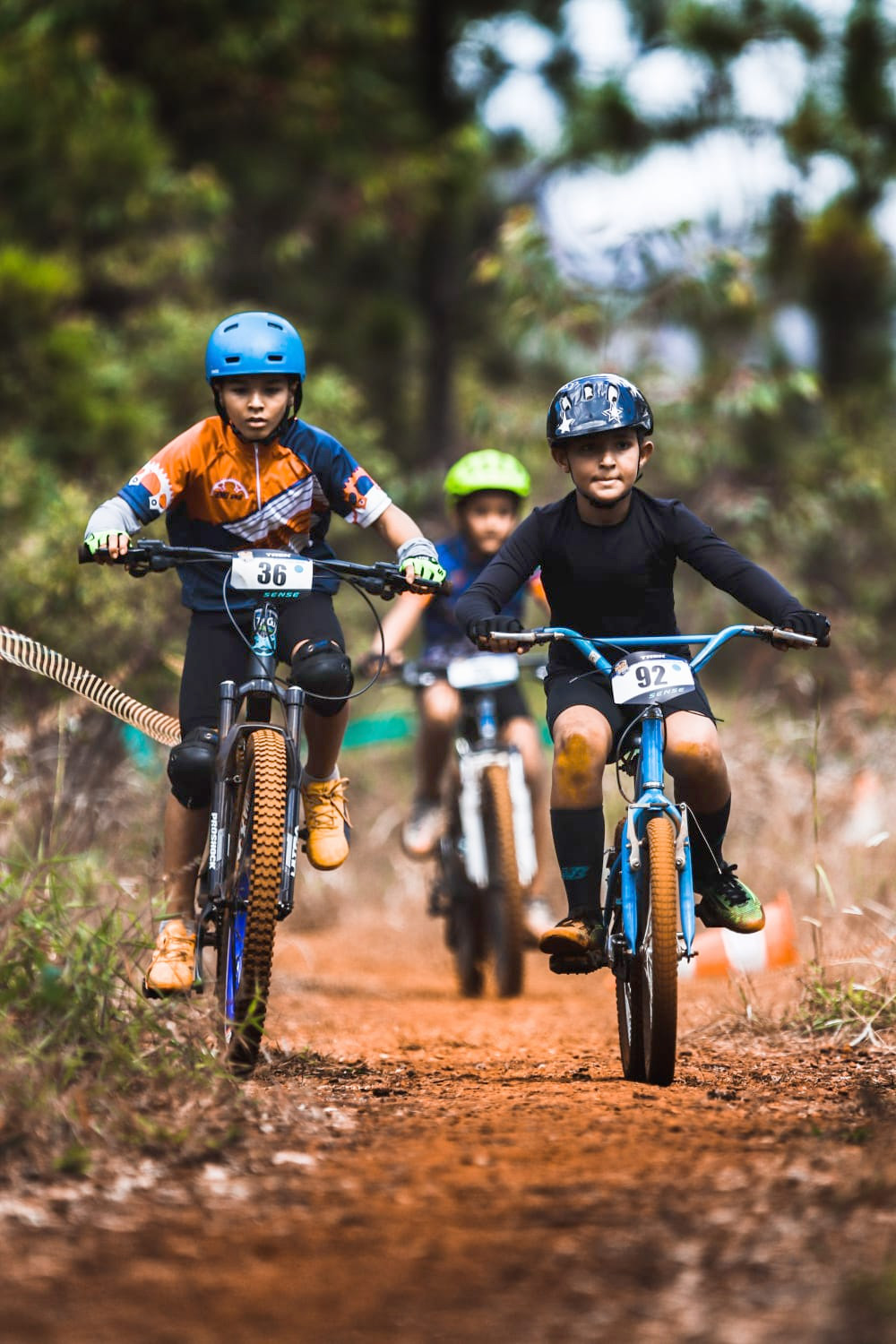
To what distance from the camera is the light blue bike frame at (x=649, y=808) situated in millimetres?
4527

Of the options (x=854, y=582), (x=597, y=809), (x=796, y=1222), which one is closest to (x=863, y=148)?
(x=854, y=582)

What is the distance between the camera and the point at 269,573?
475 centimetres

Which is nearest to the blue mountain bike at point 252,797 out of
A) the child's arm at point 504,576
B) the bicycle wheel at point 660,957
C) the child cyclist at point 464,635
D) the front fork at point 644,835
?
the child's arm at point 504,576

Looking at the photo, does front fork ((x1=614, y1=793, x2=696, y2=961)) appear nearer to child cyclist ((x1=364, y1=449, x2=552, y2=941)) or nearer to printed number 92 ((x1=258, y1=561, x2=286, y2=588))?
printed number 92 ((x1=258, y1=561, x2=286, y2=588))

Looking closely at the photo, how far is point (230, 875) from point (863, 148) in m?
16.1

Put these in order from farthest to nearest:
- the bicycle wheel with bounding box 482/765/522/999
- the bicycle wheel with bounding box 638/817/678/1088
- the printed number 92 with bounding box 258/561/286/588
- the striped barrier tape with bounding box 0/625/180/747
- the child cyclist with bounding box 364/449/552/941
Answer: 1. the child cyclist with bounding box 364/449/552/941
2. the bicycle wheel with bounding box 482/765/522/999
3. the striped barrier tape with bounding box 0/625/180/747
4. the printed number 92 with bounding box 258/561/286/588
5. the bicycle wheel with bounding box 638/817/678/1088

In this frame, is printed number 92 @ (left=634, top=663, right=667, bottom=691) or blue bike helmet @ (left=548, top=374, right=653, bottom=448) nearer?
printed number 92 @ (left=634, top=663, right=667, bottom=691)

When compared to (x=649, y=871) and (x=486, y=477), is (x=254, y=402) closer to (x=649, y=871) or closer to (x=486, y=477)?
(x=649, y=871)

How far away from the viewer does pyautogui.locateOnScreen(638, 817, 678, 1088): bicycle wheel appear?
4.31m

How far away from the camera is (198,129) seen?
19312mm

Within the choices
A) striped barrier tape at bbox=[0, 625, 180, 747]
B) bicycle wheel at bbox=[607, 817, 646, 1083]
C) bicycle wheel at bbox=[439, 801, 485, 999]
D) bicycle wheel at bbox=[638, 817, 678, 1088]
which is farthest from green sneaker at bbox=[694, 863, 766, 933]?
bicycle wheel at bbox=[439, 801, 485, 999]

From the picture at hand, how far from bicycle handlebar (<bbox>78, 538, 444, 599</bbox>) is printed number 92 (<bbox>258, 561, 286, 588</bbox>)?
3 cm

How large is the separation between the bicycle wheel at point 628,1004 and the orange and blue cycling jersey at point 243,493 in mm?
1316

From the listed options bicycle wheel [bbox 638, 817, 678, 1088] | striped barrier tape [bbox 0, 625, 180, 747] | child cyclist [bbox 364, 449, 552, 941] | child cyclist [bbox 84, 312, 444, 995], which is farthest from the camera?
child cyclist [bbox 364, 449, 552, 941]
